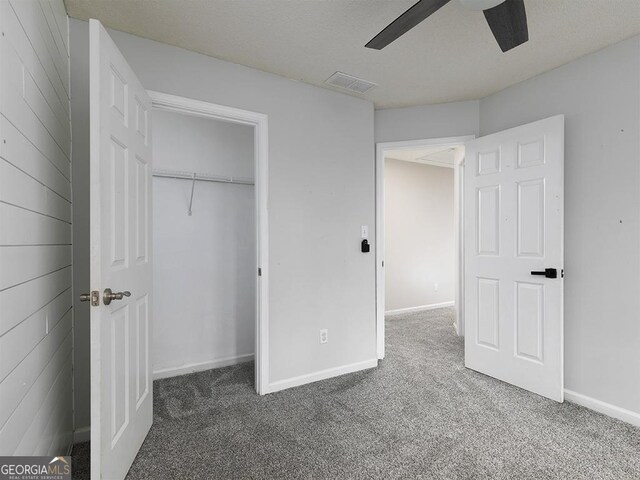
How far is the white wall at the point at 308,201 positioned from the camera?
2.33m

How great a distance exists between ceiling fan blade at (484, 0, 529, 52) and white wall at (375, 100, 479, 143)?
1.45 metres

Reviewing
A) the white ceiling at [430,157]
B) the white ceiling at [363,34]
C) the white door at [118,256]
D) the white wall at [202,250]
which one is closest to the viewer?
the white door at [118,256]

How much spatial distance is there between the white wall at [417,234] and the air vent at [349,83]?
7.76 feet

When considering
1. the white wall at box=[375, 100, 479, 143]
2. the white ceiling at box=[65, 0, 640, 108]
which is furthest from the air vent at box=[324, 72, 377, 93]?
the white wall at box=[375, 100, 479, 143]

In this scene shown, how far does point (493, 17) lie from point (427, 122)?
1.68 meters

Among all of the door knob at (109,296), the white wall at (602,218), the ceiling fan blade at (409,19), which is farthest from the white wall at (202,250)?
the white wall at (602,218)

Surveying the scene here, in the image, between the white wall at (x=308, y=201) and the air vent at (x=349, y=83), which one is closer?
the white wall at (x=308, y=201)

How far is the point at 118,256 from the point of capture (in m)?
1.53

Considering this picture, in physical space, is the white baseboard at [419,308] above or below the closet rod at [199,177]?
below

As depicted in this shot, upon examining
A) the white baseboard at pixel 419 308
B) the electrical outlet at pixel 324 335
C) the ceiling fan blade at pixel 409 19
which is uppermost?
the ceiling fan blade at pixel 409 19

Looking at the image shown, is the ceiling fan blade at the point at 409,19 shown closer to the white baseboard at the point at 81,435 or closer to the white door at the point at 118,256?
the white door at the point at 118,256

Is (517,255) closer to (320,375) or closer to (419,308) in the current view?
(320,375)

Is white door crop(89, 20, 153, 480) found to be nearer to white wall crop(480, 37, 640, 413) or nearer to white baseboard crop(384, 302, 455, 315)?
white wall crop(480, 37, 640, 413)

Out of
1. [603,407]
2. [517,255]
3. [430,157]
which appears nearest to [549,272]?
[517,255]
